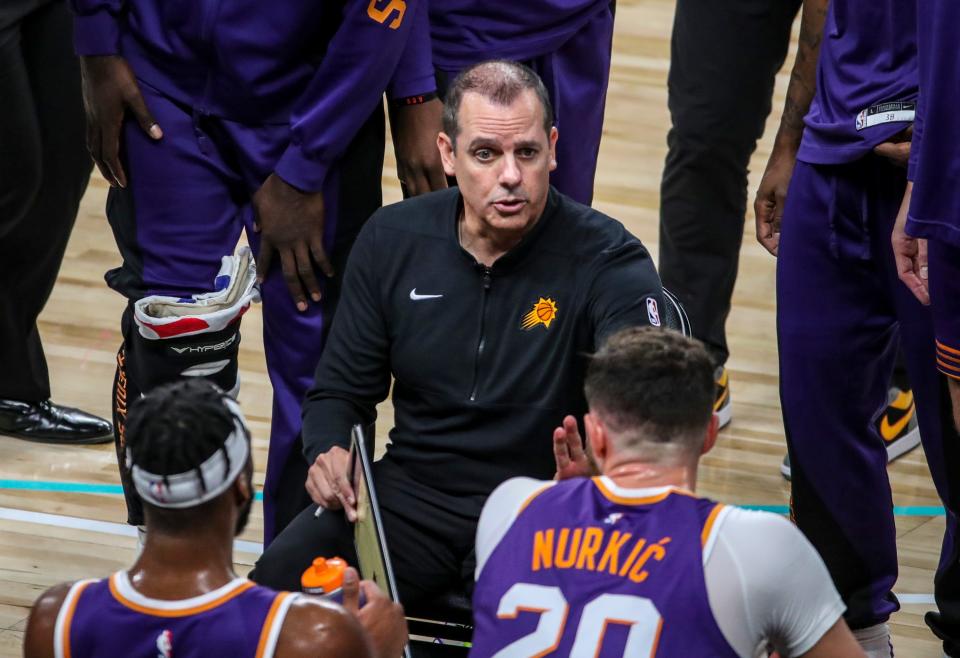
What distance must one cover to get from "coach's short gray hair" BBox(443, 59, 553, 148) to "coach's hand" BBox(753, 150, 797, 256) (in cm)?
64

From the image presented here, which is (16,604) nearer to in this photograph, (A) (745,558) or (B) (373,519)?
(B) (373,519)

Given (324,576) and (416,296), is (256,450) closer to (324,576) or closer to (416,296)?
(416,296)

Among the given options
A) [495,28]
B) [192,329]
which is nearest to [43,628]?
[192,329]

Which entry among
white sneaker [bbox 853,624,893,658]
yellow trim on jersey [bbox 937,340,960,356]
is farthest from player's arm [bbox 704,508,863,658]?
white sneaker [bbox 853,624,893,658]

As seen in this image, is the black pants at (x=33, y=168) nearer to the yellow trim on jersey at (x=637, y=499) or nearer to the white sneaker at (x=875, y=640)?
the white sneaker at (x=875, y=640)

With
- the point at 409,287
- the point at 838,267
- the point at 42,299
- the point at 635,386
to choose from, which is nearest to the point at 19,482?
the point at 42,299

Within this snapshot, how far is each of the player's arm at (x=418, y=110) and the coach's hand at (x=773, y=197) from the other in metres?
0.67

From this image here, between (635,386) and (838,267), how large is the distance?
3.73 ft

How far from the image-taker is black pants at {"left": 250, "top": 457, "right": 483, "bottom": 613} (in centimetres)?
280

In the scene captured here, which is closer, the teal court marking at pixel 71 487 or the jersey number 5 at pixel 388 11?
the jersey number 5 at pixel 388 11

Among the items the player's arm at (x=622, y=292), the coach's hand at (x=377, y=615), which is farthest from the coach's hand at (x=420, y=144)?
the coach's hand at (x=377, y=615)

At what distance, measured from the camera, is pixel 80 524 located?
3.87 metres

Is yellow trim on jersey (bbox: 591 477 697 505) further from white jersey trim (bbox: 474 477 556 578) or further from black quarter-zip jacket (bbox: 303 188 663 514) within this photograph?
black quarter-zip jacket (bbox: 303 188 663 514)

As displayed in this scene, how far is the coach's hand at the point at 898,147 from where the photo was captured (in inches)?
116
